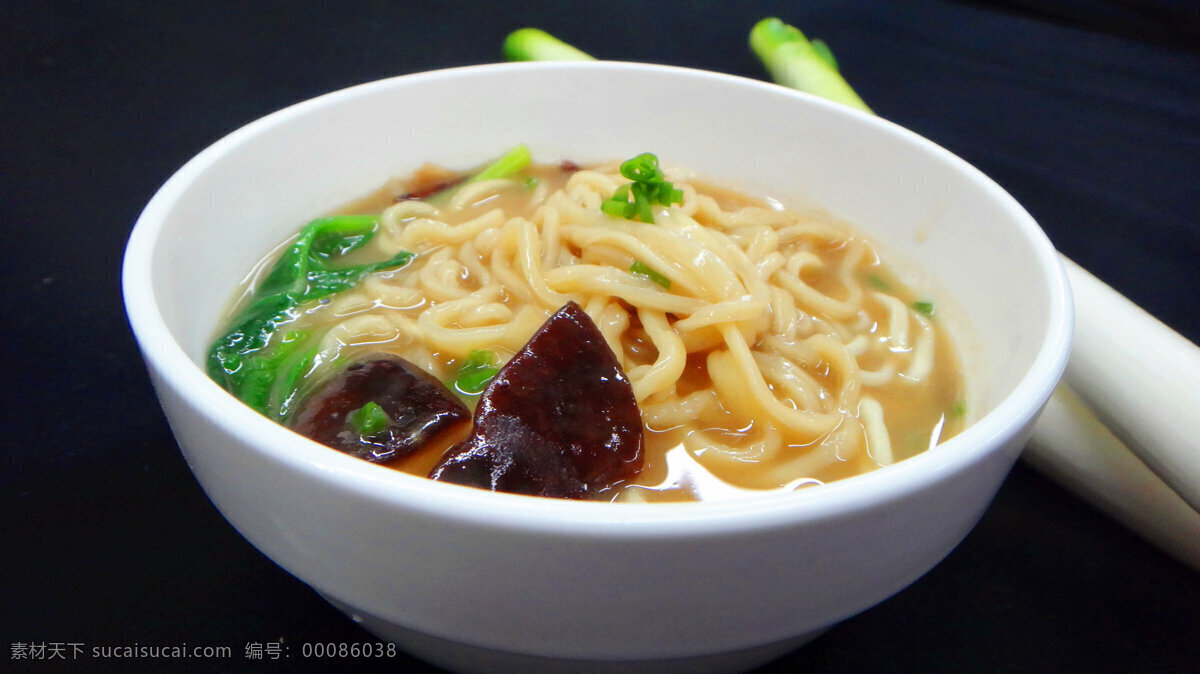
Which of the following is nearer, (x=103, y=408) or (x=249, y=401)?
(x=249, y=401)

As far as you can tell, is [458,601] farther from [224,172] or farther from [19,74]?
[19,74]

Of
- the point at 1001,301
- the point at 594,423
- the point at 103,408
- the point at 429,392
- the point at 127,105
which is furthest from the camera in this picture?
the point at 127,105

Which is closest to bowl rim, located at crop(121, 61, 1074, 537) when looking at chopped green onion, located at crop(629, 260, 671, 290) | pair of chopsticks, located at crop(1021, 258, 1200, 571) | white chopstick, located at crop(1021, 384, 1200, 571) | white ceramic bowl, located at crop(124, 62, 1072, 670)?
white ceramic bowl, located at crop(124, 62, 1072, 670)

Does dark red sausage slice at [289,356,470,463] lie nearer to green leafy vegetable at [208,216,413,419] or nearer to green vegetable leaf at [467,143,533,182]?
green leafy vegetable at [208,216,413,419]

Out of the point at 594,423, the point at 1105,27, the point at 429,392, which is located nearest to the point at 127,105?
the point at 429,392

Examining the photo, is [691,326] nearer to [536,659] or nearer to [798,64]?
[536,659]
